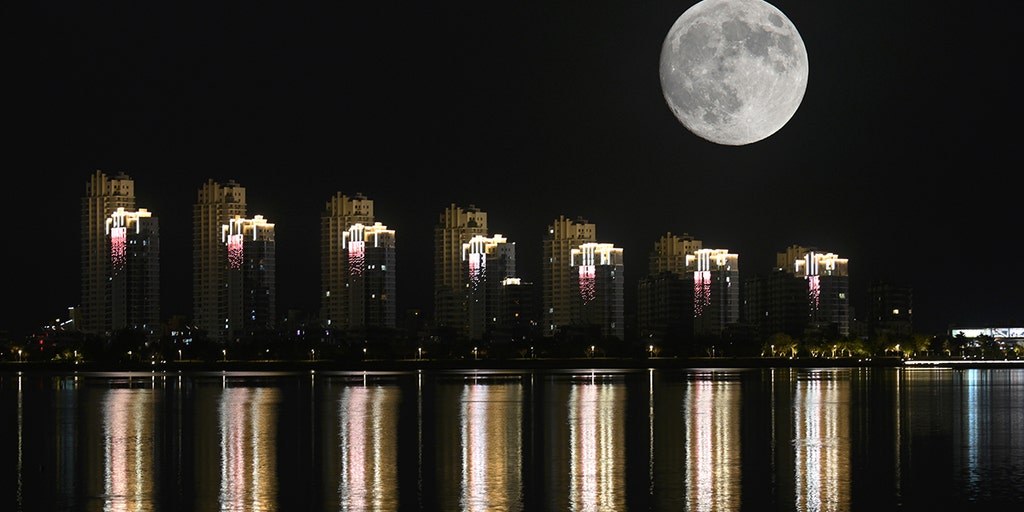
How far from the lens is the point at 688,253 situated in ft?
604

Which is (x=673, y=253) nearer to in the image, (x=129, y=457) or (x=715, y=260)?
(x=715, y=260)

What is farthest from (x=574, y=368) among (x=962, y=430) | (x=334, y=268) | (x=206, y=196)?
(x=962, y=430)

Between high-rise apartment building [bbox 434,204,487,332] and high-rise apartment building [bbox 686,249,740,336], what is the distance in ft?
92.6

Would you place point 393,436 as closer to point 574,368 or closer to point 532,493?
point 532,493

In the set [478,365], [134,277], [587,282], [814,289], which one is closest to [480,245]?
[587,282]

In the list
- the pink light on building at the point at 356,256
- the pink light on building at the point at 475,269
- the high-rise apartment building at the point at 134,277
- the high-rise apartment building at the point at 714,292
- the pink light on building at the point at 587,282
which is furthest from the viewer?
the high-rise apartment building at the point at 714,292

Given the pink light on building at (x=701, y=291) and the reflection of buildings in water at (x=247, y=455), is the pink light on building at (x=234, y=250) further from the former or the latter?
the reflection of buildings in water at (x=247, y=455)

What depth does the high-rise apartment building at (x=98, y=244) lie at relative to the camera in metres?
148

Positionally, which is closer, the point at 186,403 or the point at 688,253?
the point at 186,403

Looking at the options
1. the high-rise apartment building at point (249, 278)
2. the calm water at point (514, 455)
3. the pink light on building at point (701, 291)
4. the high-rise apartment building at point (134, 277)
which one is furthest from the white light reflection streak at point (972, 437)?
the pink light on building at point (701, 291)

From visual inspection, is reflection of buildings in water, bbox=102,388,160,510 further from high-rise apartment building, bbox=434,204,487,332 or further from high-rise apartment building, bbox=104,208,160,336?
high-rise apartment building, bbox=434,204,487,332

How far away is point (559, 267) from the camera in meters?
175

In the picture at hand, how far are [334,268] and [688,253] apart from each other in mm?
50631

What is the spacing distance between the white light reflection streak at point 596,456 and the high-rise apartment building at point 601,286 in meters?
106
